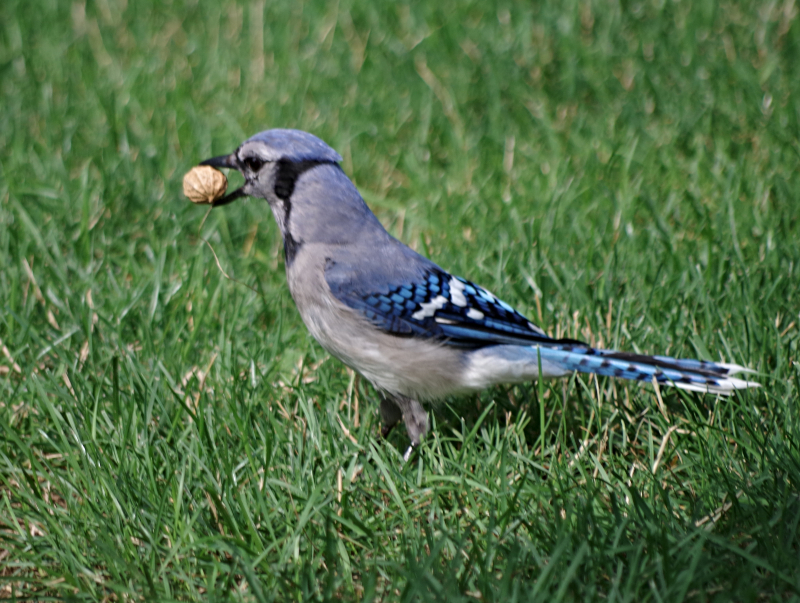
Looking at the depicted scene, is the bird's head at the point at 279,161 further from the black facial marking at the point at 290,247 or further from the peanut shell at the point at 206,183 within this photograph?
the peanut shell at the point at 206,183

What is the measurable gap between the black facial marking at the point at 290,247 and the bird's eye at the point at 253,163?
277 millimetres

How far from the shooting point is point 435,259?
413 cm

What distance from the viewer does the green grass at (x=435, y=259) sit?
7.84 feet

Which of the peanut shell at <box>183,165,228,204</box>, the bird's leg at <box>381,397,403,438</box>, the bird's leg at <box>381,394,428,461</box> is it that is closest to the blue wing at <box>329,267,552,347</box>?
the bird's leg at <box>381,394,428,461</box>

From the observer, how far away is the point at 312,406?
307 centimetres

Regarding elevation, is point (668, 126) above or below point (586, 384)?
above

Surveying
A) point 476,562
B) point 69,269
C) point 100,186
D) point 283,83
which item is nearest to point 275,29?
point 283,83

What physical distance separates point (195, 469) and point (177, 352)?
2.68ft

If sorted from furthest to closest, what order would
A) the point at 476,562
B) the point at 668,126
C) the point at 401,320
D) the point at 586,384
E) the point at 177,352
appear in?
the point at 668,126, the point at 177,352, the point at 586,384, the point at 401,320, the point at 476,562

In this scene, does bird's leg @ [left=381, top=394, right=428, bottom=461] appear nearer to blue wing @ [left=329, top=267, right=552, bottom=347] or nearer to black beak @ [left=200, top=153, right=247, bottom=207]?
blue wing @ [left=329, top=267, right=552, bottom=347]

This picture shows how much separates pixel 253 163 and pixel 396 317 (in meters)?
0.82

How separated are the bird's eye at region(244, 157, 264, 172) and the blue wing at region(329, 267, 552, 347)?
581 mm

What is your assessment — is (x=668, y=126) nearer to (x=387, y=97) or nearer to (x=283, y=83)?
(x=387, y=97)

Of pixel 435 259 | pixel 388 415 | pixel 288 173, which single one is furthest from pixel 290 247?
pixel 435 259
